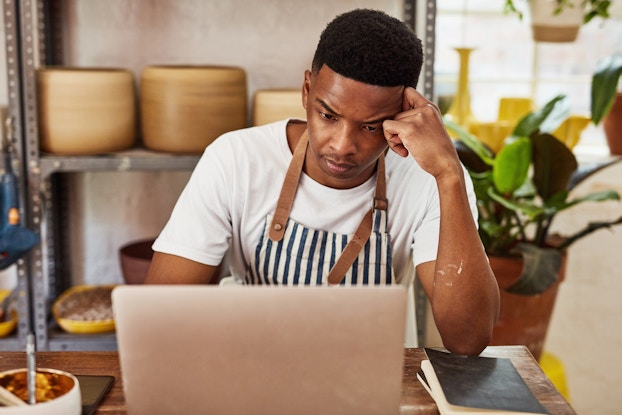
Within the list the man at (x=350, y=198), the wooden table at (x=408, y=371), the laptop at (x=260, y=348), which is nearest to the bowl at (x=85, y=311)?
the man at (x=350, y=198)

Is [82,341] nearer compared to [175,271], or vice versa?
[175,271]

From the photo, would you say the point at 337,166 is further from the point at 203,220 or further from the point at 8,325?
the point at 8,325

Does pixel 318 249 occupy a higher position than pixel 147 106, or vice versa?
pixel 147 106

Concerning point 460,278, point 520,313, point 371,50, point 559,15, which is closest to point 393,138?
point 371,50

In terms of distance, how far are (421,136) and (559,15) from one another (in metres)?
1.28

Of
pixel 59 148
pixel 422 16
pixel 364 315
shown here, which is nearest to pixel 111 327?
pixel 59 148

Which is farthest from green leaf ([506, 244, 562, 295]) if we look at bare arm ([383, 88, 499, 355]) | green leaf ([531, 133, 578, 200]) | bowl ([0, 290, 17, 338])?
bowl ([0, 290, 17, 338])

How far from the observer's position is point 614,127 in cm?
270

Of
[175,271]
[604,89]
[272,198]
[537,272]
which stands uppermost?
[604,89]

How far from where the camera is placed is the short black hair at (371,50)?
→ 1.38m

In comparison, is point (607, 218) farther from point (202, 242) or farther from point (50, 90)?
point (50, 90)

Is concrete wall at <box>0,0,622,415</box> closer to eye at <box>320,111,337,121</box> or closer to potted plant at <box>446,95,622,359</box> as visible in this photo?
potted plant at <box>446,95,622,359</box>

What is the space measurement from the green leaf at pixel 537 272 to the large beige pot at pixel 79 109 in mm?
1225

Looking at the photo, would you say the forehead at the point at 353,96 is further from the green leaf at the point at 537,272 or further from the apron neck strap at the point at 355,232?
the green leaf at the point at 537,272
